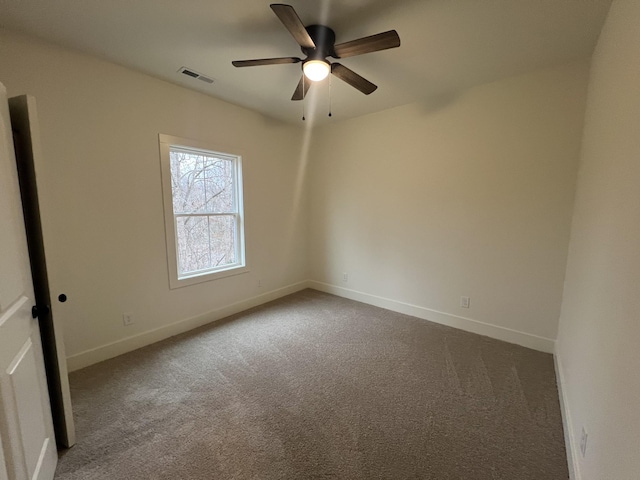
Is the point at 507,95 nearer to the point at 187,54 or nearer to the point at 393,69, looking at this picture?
the point at 393,69

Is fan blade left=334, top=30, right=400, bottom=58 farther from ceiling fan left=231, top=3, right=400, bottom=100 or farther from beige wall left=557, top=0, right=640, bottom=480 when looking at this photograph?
beige wall left=557, top=0, right=640, bottom=480

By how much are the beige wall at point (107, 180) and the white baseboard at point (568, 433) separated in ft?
9.56

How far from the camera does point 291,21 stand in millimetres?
1532

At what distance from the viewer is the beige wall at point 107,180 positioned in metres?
2.13

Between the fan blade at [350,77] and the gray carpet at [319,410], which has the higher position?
the fan blade at [350,77]

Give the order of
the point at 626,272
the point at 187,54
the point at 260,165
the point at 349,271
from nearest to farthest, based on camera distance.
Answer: the point at 626,272 < the point at 187,54 < the point at 260,165 < the point at 349,271

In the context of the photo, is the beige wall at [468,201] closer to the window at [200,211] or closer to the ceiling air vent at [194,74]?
the window at [200,211]

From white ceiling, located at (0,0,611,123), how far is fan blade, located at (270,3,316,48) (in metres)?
0.25

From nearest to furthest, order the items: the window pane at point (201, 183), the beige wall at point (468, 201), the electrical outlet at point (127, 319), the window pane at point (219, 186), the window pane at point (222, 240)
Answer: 1. the beige wall at point (468, 201)
2. the electrical outlet at point (127, 319)
3. the window pane at point (201, 183)
4. the window pane at point (219, 186)
5. the window pane at point (222, 240)

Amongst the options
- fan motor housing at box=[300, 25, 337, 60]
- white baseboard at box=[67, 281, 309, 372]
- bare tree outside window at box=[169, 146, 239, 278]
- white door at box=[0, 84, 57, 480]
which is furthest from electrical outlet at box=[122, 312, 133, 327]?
fan motor housing at box=[300, 25, 337, 60]

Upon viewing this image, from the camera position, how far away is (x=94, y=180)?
238cm

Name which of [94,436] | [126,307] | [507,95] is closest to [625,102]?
[507,95]

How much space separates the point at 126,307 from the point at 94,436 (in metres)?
1.22

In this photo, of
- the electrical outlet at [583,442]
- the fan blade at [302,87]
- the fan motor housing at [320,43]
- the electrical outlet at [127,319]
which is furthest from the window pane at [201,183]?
the electrical outlet at [583,442]
